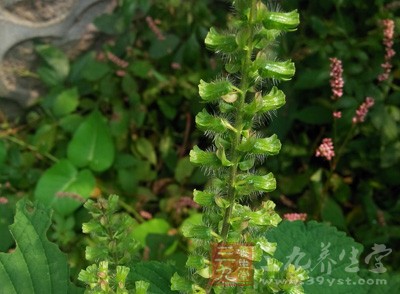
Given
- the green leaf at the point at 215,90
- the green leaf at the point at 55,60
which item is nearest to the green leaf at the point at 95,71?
the green leaf at the point at 55,60

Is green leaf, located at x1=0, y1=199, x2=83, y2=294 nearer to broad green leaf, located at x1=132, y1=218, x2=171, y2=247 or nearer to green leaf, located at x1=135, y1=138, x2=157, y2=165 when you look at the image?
broad green leaf, located at x1=132, y1=218, x2=171, y2=247

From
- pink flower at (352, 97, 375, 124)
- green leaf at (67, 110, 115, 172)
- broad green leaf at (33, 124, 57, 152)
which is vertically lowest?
broad green leaf at (33, 124, 57, 152)

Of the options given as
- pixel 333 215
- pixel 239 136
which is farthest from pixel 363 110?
pixel 239 136

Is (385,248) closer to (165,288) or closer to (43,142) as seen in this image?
(165,288)

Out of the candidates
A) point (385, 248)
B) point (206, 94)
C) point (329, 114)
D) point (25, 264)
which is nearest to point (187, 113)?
point (329, 114)

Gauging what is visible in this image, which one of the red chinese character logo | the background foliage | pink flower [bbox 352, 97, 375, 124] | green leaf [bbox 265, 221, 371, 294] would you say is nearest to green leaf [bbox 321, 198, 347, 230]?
the background foliage

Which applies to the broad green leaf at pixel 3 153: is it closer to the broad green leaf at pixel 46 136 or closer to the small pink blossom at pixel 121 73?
the broad green leaf at pixel 46 136

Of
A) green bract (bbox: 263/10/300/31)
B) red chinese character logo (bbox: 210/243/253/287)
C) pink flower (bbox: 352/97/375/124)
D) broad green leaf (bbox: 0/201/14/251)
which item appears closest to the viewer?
green bract (bbox: 263/10/300/31)
